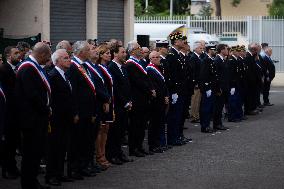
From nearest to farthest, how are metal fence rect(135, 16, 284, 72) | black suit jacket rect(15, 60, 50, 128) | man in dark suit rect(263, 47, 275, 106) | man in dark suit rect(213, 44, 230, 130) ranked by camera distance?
black suit jacket rect(15, 60, 50, 128)
man in dark suit rect(213, 44, 230, 130)
man in dark suit rect(263, 47, 275, 106)
metal fence rect(135, 16, 284, 72)

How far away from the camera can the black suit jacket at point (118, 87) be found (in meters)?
12.7

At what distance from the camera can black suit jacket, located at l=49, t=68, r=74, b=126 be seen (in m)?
10.8

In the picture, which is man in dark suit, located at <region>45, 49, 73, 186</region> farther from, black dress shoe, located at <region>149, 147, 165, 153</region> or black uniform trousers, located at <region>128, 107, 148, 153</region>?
black dress shoe, located at <region>149, 147, 165, 153</region>

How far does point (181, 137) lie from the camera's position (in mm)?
15445

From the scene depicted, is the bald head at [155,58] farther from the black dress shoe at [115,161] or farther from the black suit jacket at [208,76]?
the black suit jacket at [208,76]

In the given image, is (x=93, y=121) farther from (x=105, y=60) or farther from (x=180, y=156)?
(x=180, y=156)

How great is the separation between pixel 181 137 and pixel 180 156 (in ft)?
5.86

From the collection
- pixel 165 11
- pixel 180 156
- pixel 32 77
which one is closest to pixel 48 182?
pixel 32 77

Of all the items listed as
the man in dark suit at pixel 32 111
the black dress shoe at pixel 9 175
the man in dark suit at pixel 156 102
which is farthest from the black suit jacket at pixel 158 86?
the man in dark suit at pixel 32 111

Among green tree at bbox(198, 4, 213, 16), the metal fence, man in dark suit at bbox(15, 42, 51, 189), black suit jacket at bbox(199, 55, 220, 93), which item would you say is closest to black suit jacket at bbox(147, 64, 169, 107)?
black suit jacket at bbox(199, 55, 220, 93)

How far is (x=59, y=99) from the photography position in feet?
35.6

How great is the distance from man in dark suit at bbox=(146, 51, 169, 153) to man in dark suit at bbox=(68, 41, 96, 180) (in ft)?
8.47

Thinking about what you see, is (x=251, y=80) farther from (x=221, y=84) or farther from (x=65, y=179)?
(x=65, y=179)

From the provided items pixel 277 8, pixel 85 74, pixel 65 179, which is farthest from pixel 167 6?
pixel 65 179
